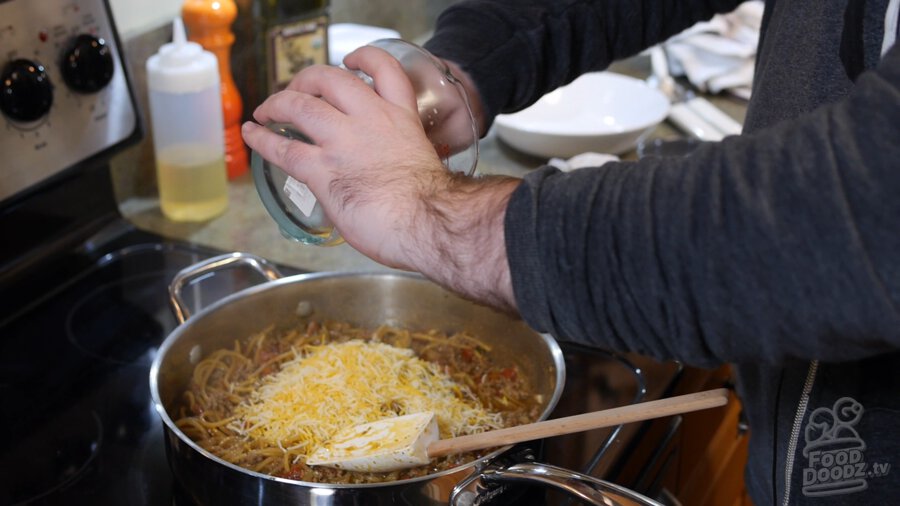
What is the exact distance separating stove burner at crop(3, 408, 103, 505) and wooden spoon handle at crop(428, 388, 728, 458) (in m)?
0.39

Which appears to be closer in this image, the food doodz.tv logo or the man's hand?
the man's hand

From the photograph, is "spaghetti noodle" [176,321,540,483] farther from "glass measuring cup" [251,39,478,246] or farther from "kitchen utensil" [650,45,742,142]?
"kitchen utensil" [650,45,742,142]

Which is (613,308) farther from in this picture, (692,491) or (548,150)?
(548,150)

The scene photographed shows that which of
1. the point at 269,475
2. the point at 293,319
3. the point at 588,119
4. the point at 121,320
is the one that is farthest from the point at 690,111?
the point at 269,475

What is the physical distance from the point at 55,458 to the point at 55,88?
1.52 ft

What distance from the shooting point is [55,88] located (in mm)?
1143

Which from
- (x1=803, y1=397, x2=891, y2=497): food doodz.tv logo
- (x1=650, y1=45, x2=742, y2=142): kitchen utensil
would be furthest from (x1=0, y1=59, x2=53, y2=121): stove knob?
A: (x1=650, y1=45, x2=742, y2=142): kitchen utensil

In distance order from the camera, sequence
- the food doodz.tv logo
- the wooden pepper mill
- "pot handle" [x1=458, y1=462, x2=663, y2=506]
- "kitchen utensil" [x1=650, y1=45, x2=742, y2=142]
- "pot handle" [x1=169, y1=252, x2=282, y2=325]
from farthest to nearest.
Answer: "kitchen utensil" [x1=650, y1=45, x2=742, y2=142]
the wooden pepper mill
"pot handle" [x1=169, y1=252, x2=282, y2=325]
the food doodz.tv logo
"pot handle" [x1=458, y1=462, x2=663, y2=506]

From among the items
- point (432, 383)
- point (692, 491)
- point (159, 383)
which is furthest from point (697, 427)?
point (159, 383)

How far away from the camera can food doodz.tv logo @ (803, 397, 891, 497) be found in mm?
846

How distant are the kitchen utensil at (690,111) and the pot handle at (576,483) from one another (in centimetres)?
105

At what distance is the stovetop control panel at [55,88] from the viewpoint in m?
1.07

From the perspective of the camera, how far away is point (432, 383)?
0.99 metres

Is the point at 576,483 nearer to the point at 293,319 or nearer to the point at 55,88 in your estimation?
the point at 293,319
